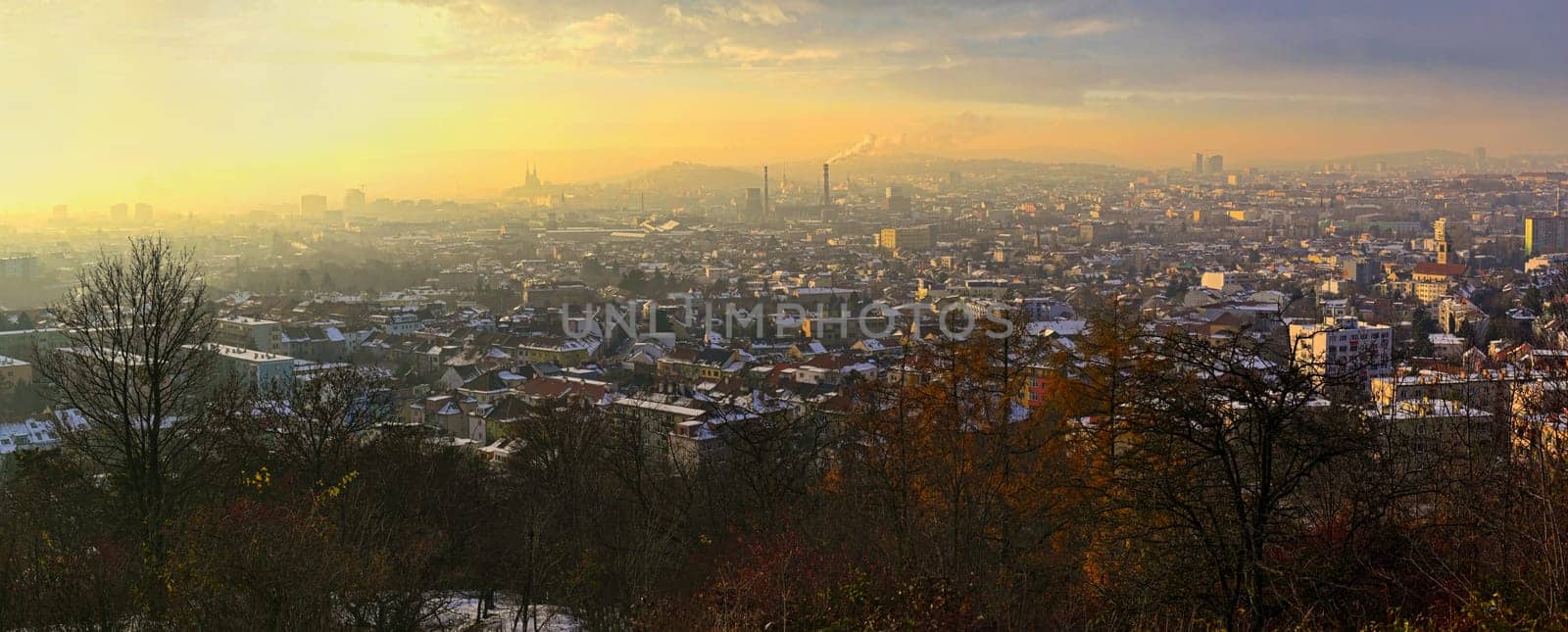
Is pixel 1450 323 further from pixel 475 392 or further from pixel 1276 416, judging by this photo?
pixel 1276 416

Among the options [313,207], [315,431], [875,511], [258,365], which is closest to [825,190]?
[313,207]

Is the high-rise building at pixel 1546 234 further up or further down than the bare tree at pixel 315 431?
further down

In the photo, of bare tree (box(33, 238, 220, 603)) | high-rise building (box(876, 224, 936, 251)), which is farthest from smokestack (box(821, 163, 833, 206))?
bare tree (box(33, 238, 220, 603))

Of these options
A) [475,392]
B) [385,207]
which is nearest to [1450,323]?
[475,392]

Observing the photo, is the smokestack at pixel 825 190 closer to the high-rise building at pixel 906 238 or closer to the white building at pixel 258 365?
the high-rise building at pixel 906 238

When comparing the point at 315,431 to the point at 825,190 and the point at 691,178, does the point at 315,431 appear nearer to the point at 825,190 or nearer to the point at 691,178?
the point at 825,190

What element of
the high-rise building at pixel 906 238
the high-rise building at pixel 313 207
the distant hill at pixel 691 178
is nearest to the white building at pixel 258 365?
the high-rise building at pixel 906 238
